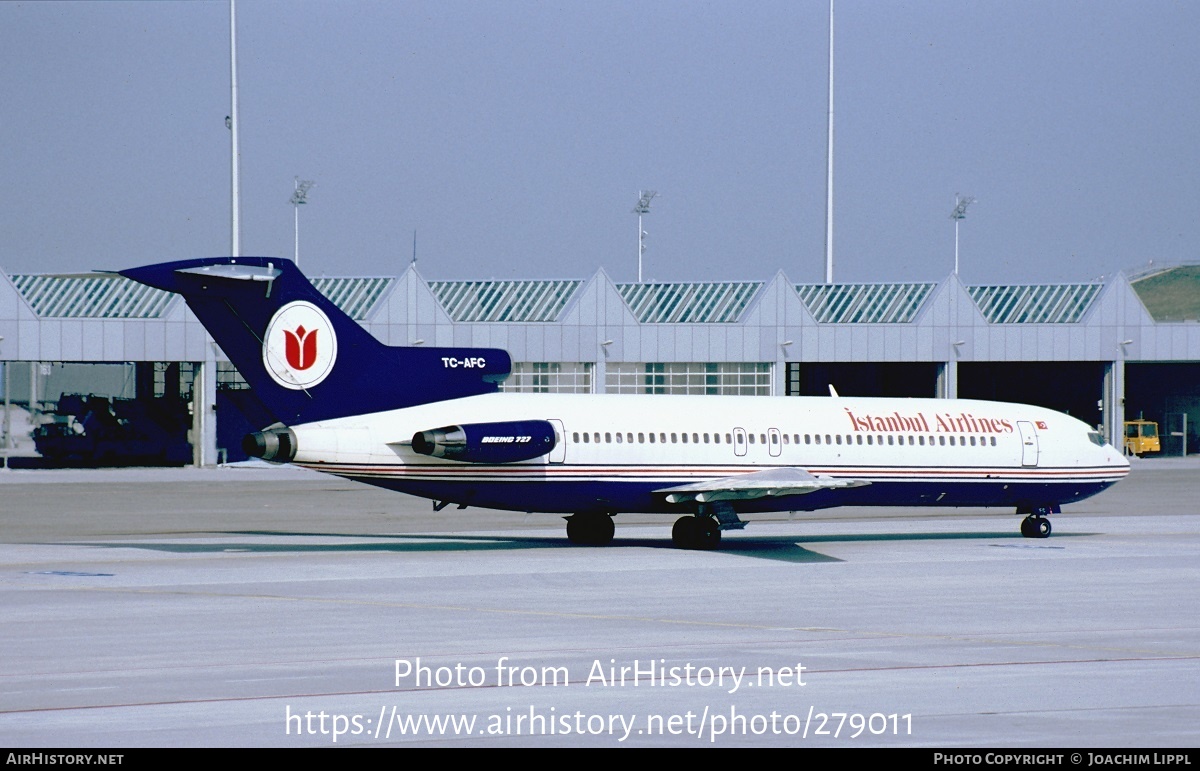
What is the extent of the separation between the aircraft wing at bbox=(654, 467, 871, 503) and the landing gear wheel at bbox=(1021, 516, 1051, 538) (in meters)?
5.81

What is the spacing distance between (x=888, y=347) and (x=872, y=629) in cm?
5124

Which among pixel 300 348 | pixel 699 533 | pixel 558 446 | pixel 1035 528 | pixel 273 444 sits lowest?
pixel 1035 528

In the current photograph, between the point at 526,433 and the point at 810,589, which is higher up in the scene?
the point at 526,433

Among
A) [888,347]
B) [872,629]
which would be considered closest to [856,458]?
[872,629]

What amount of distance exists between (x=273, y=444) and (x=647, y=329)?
4087 cm

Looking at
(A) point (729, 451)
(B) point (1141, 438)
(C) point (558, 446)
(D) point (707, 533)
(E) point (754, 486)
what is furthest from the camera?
(B) point (1141, 438)

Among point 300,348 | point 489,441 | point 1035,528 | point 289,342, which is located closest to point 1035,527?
point 1035,528

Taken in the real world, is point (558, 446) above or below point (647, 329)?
below

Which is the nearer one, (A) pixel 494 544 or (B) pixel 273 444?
(B) pixel 273 444

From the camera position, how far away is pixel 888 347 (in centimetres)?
6806

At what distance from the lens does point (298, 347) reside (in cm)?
2617

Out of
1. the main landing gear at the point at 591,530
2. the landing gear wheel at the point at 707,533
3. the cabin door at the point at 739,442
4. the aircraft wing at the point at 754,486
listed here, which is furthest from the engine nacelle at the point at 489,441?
the cabin door at the point at 739,442

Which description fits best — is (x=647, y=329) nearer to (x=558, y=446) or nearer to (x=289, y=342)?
(x=558, y=446)
